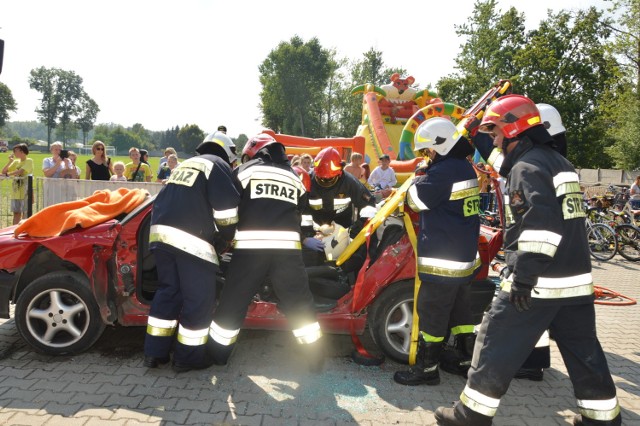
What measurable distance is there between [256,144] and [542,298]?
240cm

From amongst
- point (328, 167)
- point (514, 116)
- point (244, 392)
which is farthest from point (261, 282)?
point (514, 116)

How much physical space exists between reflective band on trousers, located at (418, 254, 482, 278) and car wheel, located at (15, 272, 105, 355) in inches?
104

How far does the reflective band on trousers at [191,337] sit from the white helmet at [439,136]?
7.37 feet

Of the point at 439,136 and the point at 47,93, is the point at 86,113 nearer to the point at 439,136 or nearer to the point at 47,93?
the point at 47,93

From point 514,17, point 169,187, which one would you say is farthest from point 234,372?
point 514,17

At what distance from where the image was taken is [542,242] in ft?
8.50

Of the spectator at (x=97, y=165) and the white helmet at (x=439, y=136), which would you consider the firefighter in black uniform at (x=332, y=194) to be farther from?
the spectator at (x=97, y=165)

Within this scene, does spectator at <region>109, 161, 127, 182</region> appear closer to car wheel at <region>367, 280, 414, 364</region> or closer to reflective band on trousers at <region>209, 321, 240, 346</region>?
reflective band on trousers at <region>209, 321, 240, 346</region>

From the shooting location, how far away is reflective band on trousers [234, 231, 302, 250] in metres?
3.63

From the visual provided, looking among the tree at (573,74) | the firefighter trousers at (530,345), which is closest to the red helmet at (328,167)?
the firefighter trousers at (530,345)

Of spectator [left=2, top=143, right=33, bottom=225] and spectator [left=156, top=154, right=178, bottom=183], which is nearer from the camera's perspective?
spectator [left=2, top=143, right=33, bottom=225]

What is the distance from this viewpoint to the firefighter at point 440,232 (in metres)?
3.50

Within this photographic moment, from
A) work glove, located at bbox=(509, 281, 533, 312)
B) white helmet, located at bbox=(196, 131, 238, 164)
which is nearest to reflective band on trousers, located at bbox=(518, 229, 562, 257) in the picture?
work glove, located at bbox=(509, 281, 533, 312)

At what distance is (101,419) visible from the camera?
2.99m
